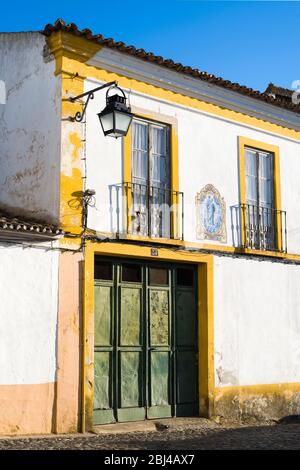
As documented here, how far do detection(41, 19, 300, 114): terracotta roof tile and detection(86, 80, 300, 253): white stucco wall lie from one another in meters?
0.56

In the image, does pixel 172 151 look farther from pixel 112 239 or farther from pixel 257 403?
pixel 257 403

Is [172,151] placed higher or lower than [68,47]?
lower

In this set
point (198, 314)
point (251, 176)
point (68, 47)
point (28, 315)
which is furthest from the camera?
point (251, 176)

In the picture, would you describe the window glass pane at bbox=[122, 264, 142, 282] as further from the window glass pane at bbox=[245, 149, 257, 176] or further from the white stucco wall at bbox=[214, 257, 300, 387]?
the window glass pane at bbox=[245, 149, 257, 176]

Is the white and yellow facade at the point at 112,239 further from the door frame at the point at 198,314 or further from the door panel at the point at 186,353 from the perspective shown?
the door panel at the point at 186,353

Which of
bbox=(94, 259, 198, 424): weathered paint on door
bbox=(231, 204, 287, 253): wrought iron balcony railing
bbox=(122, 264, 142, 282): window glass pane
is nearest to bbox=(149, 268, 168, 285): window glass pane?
bbox=(94, 259, 198, 424): weathered paint on door

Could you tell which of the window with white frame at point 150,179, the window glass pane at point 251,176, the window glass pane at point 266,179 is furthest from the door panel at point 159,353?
the window glass pane at point 266,179

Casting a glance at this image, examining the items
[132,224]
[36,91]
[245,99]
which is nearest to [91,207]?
[132,224]

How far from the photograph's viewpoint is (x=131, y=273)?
10586 mm

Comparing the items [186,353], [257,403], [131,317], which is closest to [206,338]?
[186,353]

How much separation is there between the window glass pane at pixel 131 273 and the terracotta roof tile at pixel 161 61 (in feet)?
10.4

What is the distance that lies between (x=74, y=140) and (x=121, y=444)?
13.5 feet

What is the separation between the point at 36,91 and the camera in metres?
10.3

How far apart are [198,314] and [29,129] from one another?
12.9 ft
